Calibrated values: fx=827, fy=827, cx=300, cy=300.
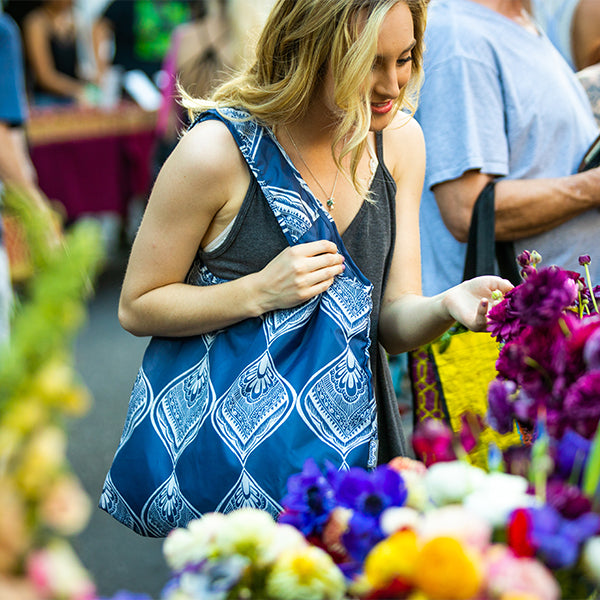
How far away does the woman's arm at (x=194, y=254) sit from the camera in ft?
4.61

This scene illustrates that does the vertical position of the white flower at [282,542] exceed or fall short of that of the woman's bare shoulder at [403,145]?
it falls short

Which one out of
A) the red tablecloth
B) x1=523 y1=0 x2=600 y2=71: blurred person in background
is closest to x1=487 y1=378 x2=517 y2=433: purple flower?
x1=523 y1=0 x2=600 y2=71: blurred person in background

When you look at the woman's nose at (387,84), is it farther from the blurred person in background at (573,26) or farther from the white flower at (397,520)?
the blurred person in background at (573,26)

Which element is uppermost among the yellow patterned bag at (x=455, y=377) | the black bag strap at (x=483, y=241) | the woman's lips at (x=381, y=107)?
the woman's lips at (x=381, y=107)

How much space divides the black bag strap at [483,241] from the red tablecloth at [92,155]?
12.6 ft

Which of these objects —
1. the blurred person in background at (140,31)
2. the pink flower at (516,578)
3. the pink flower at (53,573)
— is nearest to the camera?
the pink flower at (53,573)

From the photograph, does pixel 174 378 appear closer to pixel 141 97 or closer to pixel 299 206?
pixel 299 206

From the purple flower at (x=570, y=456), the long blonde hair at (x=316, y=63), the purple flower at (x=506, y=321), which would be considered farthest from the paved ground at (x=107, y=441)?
the purple flower at (x=570, y=456)

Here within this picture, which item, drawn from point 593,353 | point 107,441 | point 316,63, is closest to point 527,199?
point 316,63

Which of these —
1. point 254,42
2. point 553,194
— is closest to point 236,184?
point 254,42

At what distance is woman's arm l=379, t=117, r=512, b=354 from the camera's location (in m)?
1.56

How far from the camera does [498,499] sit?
76cm

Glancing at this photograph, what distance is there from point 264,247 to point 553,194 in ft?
Answer: 2.59

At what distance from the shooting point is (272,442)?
1.36 meters
